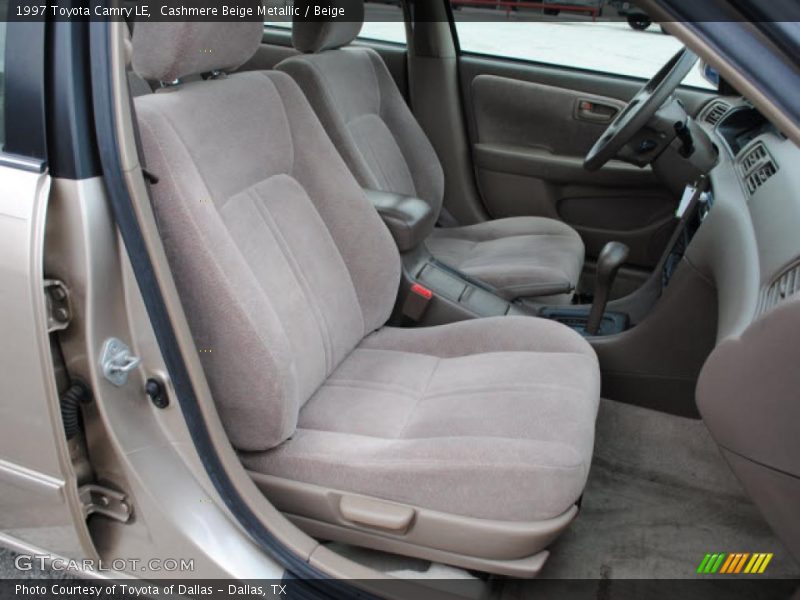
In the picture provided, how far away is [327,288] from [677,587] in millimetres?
907

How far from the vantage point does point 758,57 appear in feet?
2.94

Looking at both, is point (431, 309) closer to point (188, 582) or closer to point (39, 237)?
point (188, 582)

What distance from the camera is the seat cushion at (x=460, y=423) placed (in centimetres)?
127

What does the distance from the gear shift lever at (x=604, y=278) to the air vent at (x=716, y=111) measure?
625 millimetres

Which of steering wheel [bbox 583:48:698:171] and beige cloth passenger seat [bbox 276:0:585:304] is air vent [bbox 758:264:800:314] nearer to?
steering wheel [bbox 583:48:698:171]

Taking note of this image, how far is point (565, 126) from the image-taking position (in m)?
2.93

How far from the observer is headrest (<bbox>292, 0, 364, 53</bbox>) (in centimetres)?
231

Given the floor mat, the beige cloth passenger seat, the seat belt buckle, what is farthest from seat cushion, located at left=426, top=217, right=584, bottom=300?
the floor mat

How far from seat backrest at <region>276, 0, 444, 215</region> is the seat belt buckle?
1.14ft

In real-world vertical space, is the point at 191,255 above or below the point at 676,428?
above

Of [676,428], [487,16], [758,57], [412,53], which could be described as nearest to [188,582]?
[758,57]

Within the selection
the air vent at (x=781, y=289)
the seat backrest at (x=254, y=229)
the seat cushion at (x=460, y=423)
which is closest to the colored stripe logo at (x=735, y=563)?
the seat cushion at (x=460, y=423)

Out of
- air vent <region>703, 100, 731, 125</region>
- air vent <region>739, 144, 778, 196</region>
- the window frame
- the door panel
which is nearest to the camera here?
the window frame

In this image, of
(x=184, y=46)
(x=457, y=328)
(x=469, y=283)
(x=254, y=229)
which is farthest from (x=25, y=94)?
(x=469, y=283)
